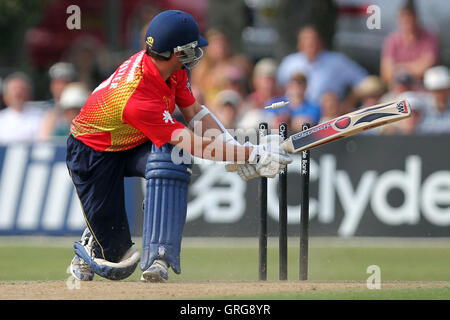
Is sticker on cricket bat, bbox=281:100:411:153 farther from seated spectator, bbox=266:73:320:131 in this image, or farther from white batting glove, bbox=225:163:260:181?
seated spectator, bbox=266:73:320:131

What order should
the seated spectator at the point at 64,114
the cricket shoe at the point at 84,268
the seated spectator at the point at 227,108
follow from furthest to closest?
the seated spectator at the point at 64,114
the seated spectator at the point at 227,108
the cricket shoe at the point at 84,268

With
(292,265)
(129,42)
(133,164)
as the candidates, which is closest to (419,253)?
(292,265)

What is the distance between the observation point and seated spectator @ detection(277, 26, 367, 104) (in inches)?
544

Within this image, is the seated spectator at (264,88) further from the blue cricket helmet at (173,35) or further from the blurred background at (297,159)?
the blue cricket helmet at (173,35)

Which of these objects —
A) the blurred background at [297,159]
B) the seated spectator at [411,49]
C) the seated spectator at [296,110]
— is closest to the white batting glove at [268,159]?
the blurred background at [297,159]

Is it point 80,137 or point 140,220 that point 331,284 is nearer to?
point 80,137

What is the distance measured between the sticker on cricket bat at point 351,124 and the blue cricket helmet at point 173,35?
1.02 m

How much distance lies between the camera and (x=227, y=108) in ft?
43.2

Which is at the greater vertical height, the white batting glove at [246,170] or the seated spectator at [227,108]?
the seated spectator at [227,108]

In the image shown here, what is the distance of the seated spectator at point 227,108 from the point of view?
13.1 metres

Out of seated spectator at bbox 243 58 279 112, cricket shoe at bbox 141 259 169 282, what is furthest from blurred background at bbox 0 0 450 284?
cricket shoe at bbox 141 259 169 282

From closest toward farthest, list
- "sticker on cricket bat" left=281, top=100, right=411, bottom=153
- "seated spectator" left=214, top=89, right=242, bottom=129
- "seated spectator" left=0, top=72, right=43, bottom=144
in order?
"sticker on cricket bat" left=281, top=100, right=411, bottom=153
"seated spectator" left=214, top=89, right=242, bottom=129
"seated spectator" left=0, top=72, right=43, bottom=144

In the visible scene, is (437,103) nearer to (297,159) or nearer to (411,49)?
(411,49)

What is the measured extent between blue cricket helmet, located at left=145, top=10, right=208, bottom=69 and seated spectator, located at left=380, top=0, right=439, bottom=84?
22.9ft
